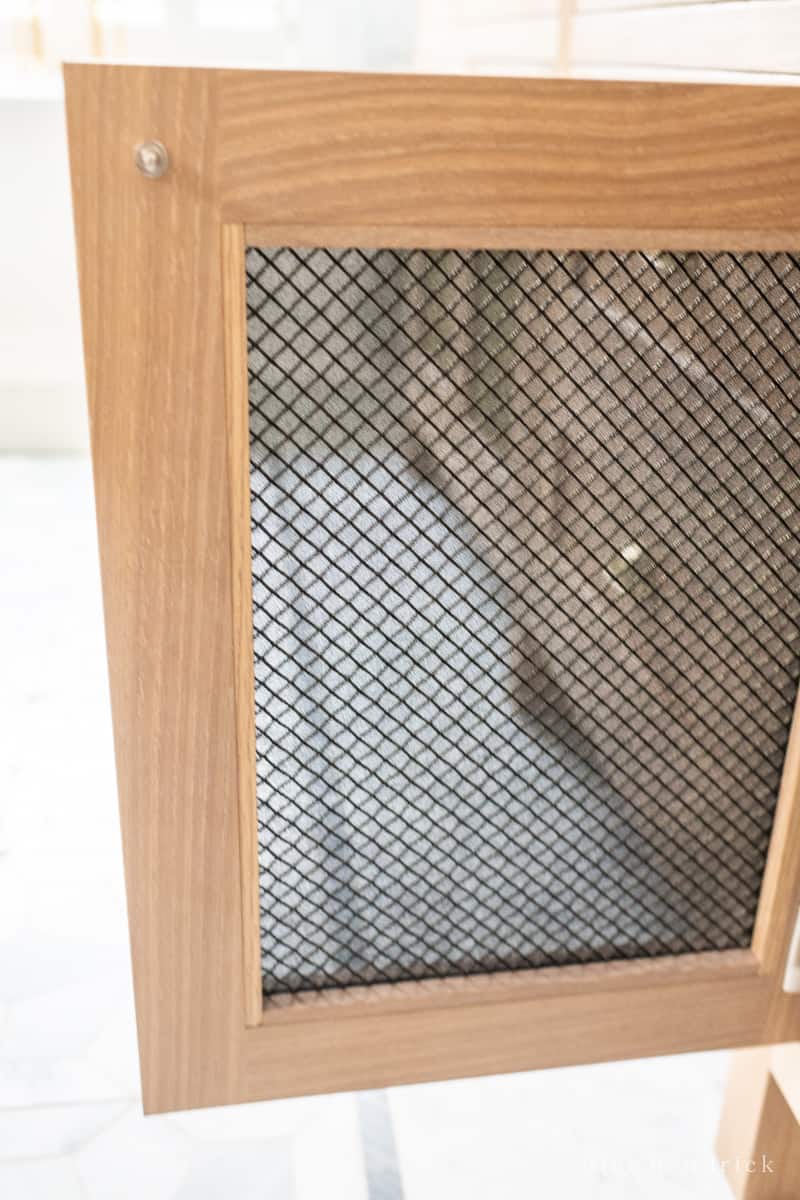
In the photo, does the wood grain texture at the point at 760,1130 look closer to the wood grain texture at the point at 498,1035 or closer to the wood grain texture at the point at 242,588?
the wood grain texture at the point at 498,1035

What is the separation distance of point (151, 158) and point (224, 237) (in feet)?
0.19

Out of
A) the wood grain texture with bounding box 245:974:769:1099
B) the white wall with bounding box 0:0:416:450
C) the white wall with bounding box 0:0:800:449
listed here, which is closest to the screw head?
the wood grain texture with bounding box 245:974:769:1099

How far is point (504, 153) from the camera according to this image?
638 mm

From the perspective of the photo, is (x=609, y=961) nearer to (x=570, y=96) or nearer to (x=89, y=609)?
(x=570, y=96)

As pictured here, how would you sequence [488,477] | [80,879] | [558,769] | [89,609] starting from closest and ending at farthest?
[488,477], [558,769], [80,879], [89,609]

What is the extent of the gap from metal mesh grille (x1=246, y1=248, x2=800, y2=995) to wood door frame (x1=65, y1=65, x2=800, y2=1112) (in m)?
0.03

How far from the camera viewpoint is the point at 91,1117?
118 centimetres

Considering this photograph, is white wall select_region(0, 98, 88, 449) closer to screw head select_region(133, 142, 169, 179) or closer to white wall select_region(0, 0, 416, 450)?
white wall select_region(0, 0, 416, 450)

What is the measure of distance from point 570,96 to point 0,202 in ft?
9.09

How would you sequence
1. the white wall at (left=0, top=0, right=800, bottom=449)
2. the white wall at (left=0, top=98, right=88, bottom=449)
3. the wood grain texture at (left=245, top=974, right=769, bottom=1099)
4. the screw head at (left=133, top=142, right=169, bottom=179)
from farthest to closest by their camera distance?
the white wall at (left=0, top=98, right=88, bottom=449) < the white wall at (left=0, top=0, right=800, bottom=449) < the wood grain texture at (left=245, top=974, right=769, bottom=1099) < the screw head at (left=133, top=142, right=169, bottom=179)

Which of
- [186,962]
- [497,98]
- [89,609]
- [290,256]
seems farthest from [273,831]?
[89,609]

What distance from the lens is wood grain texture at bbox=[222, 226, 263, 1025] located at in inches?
25.4

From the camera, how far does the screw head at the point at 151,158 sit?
0.60 metres

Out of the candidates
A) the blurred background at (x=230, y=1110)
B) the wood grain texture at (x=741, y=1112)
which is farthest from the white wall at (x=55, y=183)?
the wood grain texture at (x=741, y=1112)
